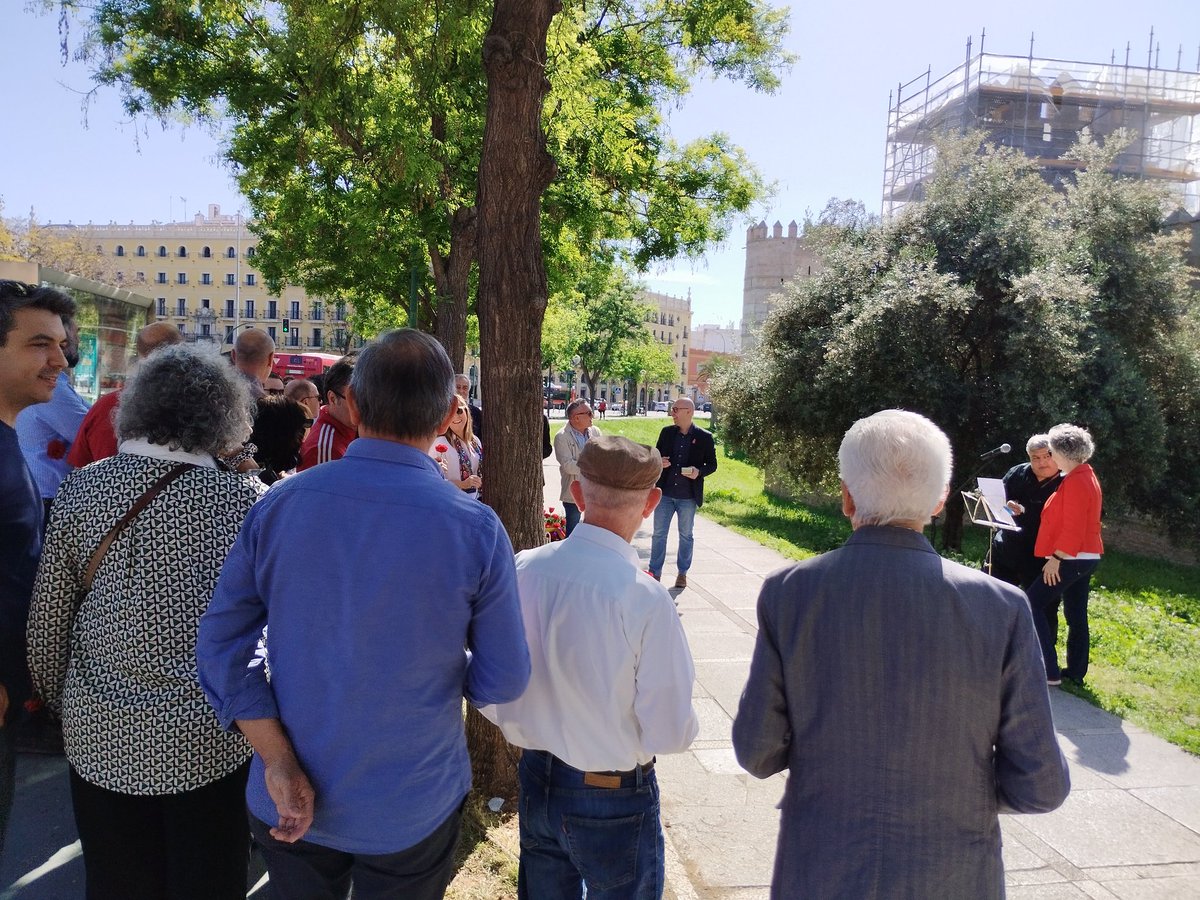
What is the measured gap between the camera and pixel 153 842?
2.25 metres

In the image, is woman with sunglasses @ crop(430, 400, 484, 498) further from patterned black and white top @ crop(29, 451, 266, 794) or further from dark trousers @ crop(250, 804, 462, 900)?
dark trousers @ crop(250, 804, 462, 900)

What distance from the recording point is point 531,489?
412 centimetres

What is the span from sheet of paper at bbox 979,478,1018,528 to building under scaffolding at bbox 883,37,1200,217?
22.6 meters

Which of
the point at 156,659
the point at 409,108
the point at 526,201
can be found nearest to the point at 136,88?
the point at 409,108

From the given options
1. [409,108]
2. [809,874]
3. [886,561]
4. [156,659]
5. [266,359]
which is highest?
[409,108]

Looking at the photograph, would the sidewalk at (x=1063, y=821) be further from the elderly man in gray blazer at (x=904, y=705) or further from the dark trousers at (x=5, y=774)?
the dark trousers at (x=5, y=774)

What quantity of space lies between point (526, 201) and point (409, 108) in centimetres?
646

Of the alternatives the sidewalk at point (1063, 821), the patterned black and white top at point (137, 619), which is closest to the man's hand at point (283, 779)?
the patterned black and white top at point (137, 619)

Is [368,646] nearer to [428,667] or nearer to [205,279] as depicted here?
[428,667]

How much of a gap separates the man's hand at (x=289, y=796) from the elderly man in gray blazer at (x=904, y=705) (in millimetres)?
1019

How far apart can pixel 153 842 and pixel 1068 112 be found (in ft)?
111

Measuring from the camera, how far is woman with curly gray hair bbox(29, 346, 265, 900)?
2158 millimetres

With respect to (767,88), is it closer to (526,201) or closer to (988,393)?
(988,393)

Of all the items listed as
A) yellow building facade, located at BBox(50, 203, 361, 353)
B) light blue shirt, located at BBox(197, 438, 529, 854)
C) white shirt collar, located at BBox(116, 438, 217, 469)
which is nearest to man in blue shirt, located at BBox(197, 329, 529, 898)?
light blue shirt, located at BBox(197, 438, 529, 854)
